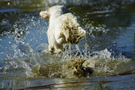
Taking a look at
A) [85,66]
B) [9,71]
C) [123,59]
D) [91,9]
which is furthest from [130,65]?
[91,9]

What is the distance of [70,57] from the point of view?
6191 mm

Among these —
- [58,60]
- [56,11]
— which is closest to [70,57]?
[58,60]

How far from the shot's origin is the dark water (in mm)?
4711

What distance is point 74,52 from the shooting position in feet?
23.1

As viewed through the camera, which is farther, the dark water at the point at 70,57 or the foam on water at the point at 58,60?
the foam on water at the point at 58,60

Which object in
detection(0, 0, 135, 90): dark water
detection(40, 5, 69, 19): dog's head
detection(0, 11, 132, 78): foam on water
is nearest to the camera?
detection(0, 0, 135, 90): dark water

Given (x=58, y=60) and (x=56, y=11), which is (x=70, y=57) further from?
(x=56, y=11)

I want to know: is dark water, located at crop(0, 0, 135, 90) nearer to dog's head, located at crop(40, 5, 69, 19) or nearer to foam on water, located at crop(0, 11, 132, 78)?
foam on water, located at crop(0, 11, 132, 78)

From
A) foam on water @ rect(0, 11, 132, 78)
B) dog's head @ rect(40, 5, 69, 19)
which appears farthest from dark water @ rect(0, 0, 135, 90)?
dog's head @ rect(40, 5, 69, 19)

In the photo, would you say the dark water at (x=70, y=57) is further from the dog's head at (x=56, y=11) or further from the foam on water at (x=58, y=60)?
the dog's head at (x=56, y=11)

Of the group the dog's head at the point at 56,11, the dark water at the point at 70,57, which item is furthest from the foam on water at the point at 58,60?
the dog's head at the point at 56,11

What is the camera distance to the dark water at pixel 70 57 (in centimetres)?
471

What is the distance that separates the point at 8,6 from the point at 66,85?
11.9m

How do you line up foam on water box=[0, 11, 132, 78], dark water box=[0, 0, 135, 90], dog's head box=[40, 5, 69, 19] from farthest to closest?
dog's head box=[40, 5, 69, 19] → foam on water box=[0, 11, 132, 78] → dark water box=[0, 0, 135, 90]
